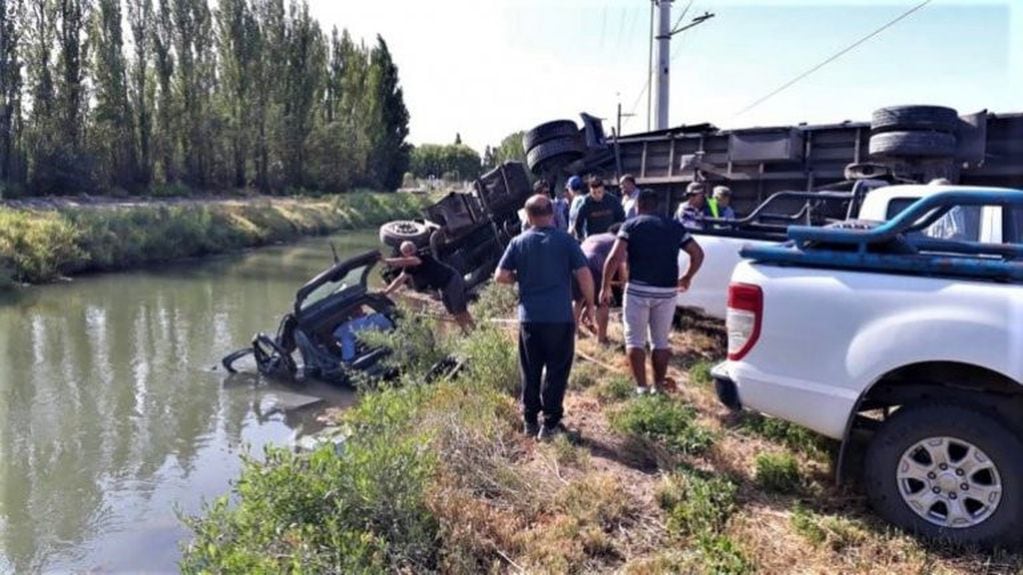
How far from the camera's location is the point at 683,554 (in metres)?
3.59

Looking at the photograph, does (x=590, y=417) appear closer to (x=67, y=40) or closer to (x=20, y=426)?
(x=20, y=426)

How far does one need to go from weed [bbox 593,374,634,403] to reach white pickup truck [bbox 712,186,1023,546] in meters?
1.95

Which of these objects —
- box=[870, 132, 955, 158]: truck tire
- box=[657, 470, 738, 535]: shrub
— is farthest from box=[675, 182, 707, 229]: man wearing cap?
box=[657, 470, 738, 535]: shrub

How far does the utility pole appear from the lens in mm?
16641

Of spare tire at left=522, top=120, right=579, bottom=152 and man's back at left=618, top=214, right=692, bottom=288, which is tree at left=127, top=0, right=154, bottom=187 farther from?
man's back at left=618, top=214, right=692, bottom=288

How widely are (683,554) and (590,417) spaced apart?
223cm

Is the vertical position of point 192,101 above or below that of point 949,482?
above

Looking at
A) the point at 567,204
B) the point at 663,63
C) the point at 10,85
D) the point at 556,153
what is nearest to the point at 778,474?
the point at 567,204

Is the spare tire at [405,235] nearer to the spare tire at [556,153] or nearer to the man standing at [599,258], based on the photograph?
the spare tire at [556,153]

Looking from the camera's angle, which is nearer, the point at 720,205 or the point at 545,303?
the point at 545,303

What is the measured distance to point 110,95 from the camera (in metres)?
30.8

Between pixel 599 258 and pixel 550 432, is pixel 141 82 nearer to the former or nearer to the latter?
pixel 599 258

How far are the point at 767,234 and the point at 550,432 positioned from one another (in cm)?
284

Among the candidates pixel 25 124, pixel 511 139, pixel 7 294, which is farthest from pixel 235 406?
pixel 511 139
